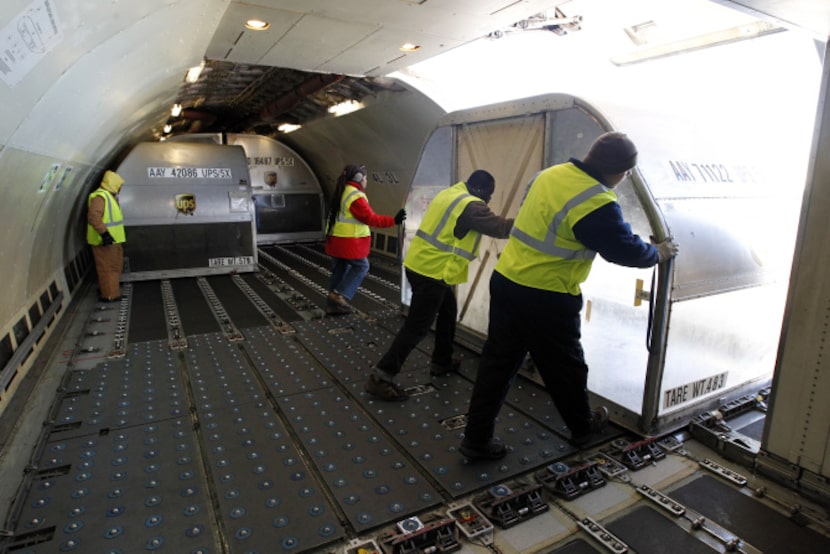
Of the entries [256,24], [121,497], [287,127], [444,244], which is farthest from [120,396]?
[287,127]

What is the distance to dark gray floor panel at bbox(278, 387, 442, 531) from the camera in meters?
2.87

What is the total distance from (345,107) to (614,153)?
8090mm

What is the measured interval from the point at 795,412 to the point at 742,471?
0.54 meters

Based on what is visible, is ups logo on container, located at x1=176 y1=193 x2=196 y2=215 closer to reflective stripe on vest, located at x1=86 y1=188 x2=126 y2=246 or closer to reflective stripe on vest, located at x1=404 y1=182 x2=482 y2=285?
reflective stripe on vest, located at x1=86 y1=188 x2=126 y2=246

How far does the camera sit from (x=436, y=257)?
4039 millimetres

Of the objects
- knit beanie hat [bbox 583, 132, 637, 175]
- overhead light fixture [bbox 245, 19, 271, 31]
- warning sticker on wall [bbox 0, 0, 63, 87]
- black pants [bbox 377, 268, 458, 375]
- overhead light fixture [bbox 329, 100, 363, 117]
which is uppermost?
overhead light fixture [bbox 329, 100, 363, 117]

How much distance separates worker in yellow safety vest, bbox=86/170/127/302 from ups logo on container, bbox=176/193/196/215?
1.26m

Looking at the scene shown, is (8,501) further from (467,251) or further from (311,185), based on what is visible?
(311,185)

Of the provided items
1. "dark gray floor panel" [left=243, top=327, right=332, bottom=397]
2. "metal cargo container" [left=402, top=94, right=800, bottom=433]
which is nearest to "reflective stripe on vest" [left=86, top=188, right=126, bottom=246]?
"dark gray floor panel" [left=243, top=327, right=332, bottom=397]

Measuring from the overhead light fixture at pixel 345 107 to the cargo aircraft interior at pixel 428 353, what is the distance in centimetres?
256

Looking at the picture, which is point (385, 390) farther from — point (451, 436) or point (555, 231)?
point (555, 231)

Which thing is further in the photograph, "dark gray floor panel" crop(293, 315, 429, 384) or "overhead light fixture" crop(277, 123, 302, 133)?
"overhead light fixture" crop(277, 123, 302, 133)

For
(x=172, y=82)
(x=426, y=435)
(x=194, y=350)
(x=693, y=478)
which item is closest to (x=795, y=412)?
(x=693, y=478)

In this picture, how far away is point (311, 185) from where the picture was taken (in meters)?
14.0
